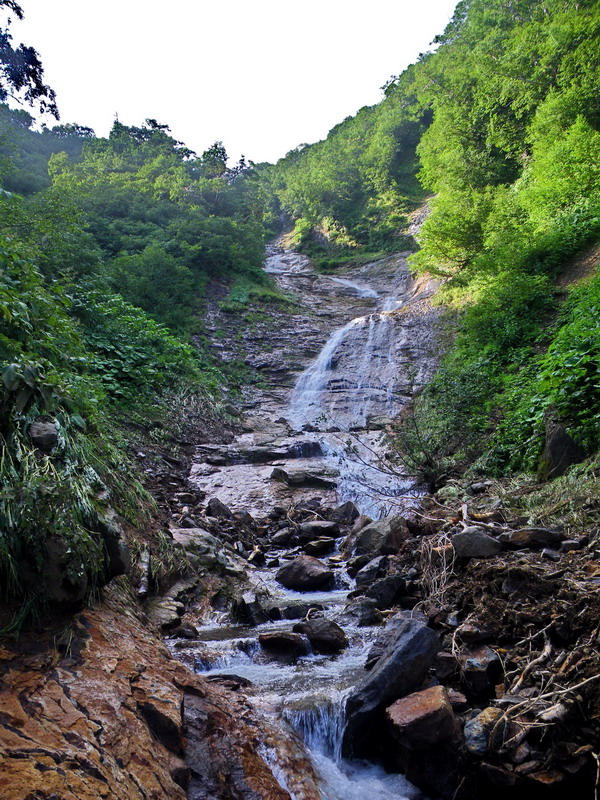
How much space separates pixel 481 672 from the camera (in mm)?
3070

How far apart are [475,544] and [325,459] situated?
23.0 feet

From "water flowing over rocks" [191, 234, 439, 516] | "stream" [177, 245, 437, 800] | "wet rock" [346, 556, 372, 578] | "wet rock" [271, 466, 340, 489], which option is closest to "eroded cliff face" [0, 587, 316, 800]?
"stream" [177, 245, 437, 800]

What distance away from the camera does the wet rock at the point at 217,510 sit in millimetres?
7640

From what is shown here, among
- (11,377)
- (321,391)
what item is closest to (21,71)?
(11,377)

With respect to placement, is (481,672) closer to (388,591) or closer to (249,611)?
(388,591)

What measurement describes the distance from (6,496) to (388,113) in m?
43.1

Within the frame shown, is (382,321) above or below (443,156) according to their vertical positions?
below

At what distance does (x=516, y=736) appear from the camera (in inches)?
101

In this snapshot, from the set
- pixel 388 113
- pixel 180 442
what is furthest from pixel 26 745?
pixel 388 113

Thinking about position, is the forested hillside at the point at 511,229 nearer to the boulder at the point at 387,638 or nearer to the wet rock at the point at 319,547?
the wet rock at the point at 319,547

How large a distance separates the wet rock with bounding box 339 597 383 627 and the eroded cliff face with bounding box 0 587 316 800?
1702 millimetres

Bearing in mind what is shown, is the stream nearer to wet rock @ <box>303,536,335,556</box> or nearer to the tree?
wet rock @ <box>303,536,335,556</box>

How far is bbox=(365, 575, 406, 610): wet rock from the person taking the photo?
476 cm

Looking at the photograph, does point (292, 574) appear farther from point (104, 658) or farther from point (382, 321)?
point (382, 321)
